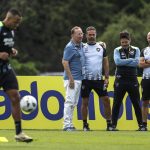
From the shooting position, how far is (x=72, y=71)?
60.7 feet

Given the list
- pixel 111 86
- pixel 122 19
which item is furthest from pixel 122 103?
pixel 122 19

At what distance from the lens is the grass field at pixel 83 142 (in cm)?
1367

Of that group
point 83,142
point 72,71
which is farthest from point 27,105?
point 72,71

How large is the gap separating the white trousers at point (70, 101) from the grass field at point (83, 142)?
1398 mm

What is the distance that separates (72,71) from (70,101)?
2.16 feet

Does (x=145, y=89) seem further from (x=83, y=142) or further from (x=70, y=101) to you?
(x=83, y=142)

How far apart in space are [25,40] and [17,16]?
50276 mm

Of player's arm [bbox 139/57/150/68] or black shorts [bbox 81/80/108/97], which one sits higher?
player's arm [bbox 139/57/150/68]

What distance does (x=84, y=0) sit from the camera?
65.7m

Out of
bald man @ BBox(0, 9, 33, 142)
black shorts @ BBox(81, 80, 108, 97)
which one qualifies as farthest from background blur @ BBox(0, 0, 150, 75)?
bald man @ BBox(0, 9, 33, 142)

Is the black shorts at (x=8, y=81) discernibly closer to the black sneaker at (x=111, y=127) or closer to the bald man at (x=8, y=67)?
the bald man at (x=8, y=67)

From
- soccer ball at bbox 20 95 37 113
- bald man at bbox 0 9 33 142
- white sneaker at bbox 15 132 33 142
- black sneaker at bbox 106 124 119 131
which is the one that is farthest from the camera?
black sneaker at bbox 106 124 119 131

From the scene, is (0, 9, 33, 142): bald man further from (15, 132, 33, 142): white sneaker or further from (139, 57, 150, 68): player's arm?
(139, 57, 150, 68): player's arm

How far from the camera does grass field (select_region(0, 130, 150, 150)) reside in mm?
13672
